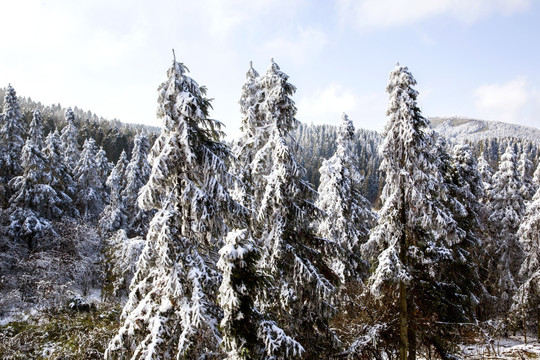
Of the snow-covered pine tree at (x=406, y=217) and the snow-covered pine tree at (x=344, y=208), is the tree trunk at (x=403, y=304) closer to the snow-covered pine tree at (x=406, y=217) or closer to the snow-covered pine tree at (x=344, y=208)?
the snow-covered pine tree at (x=406, y=217)

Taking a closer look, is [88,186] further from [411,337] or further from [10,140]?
[411,337]

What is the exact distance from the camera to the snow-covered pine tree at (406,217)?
10953 mm

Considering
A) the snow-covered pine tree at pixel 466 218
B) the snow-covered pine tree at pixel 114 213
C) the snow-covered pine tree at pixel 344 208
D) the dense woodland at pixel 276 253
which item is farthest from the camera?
the snow-covered pine tree at pixel 114 213

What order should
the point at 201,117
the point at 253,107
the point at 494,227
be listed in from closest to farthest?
1. the point at 201,117
2. the point at 253,107
3. the point at 494,227

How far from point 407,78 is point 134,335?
11124 millimetres

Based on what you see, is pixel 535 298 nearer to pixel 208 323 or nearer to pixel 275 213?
pixel 275 213

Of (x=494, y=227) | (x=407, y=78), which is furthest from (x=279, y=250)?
(x=494, y=227)

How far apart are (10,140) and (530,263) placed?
4558 cm

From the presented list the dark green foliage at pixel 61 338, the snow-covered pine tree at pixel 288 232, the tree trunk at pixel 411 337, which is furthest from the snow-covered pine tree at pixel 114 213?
the tree trunk at pixel 411 337

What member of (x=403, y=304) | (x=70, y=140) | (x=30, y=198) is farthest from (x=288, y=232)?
(x=70, y=140)

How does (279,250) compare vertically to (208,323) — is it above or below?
above

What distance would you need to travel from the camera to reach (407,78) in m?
11.1

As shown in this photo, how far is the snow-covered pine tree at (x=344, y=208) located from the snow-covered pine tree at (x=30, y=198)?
983 inches

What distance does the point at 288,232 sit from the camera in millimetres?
11453
